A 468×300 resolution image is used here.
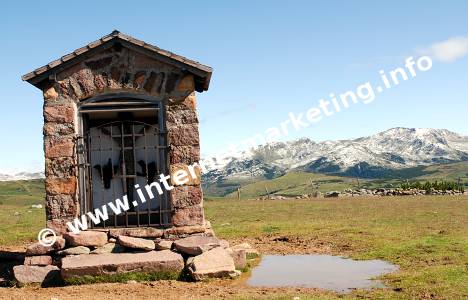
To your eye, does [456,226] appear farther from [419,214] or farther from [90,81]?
[90,81]

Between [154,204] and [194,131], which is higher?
[194,131]

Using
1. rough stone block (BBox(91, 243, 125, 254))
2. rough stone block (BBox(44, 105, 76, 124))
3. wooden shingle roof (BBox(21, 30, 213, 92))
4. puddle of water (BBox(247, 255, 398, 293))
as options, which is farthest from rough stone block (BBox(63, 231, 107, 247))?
wooden shingle roof (BBox(21, 30, 213, 92))

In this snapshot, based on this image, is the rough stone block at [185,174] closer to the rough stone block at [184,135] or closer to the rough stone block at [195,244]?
the rough stone block at [184,135]

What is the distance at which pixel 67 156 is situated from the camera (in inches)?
441

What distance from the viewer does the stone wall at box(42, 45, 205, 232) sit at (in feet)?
36.5

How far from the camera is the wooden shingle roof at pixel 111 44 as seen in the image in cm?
1116

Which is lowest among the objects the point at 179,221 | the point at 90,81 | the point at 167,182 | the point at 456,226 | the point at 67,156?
the point at 456,226

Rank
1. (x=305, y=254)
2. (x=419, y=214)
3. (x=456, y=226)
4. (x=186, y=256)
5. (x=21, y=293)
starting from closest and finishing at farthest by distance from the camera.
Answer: (x=21, y=293), (x=186, y=256), (x=305, y=254), (x=456, y=226), (x=419, y=214)

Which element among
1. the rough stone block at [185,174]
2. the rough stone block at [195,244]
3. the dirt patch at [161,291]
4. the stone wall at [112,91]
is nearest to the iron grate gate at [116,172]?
the stone wall at [112,91]

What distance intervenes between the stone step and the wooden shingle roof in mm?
4178

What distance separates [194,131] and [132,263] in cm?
330

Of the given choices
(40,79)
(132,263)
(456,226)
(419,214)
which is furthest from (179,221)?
(419,214)

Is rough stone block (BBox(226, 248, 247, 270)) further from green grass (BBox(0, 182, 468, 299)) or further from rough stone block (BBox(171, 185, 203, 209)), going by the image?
green grass (BBox(0, 182, 468, 299))
